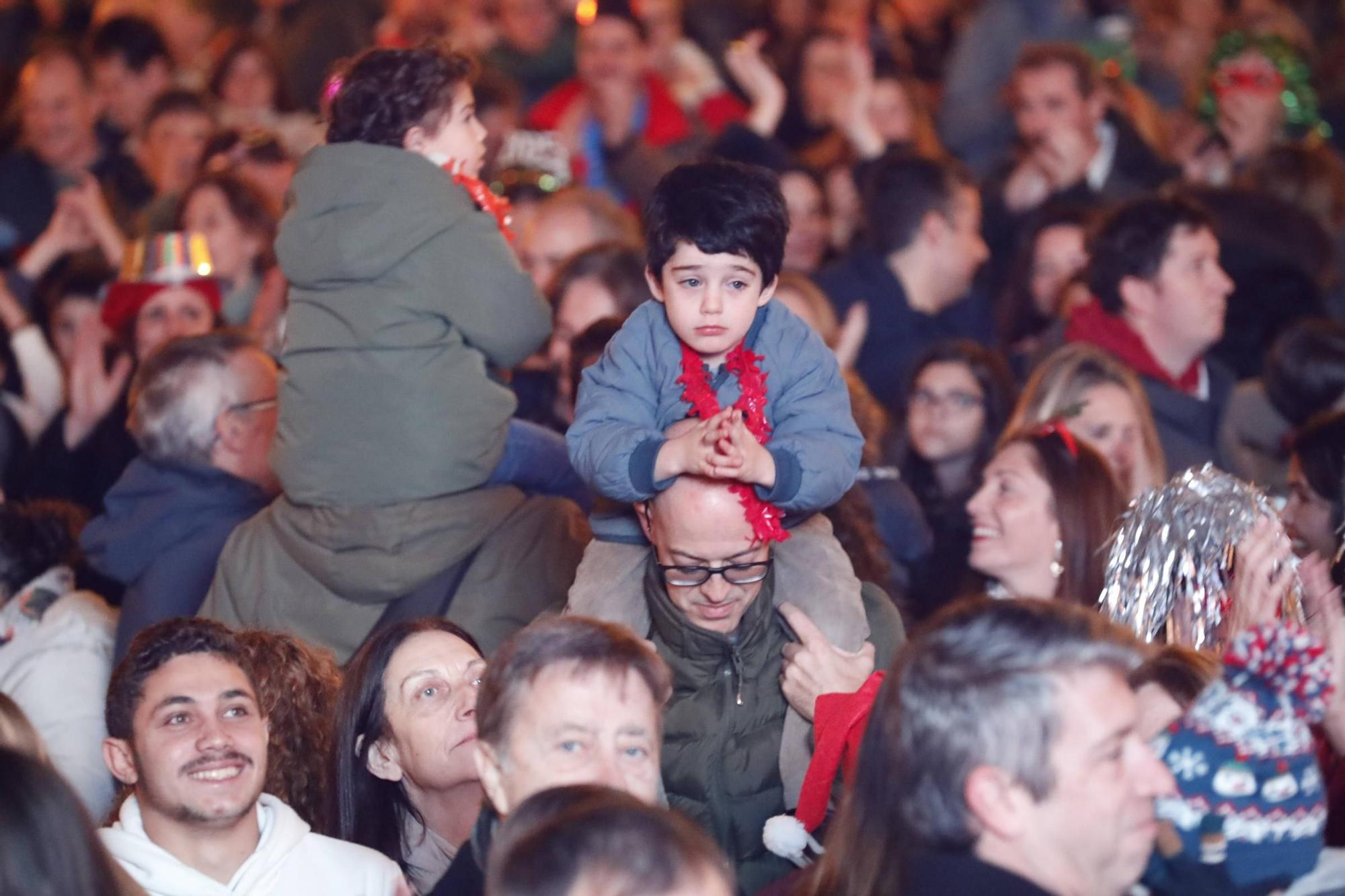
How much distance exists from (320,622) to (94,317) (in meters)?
2.33

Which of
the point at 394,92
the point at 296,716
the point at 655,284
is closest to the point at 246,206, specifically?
the point at 394,92

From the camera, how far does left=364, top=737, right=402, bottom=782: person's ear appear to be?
12.7 feet

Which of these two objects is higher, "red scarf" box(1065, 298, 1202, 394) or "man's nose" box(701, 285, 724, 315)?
"man's nose" box(701, 285, 724, 315)

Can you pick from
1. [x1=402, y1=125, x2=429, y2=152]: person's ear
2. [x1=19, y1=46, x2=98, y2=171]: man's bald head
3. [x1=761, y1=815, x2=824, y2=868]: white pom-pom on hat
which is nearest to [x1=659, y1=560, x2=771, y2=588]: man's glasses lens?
[x1=761, y1=815, x2=824, y2=868]: white pom-pom on hat

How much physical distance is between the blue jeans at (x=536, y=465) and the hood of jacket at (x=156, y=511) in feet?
2.59

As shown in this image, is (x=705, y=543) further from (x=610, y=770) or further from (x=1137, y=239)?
(x=1137, y=239)

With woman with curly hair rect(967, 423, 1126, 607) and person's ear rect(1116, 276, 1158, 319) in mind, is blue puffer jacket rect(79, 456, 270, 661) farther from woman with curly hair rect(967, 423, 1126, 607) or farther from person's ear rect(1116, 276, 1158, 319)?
person's ear rect(1116, 276, 1158, 319)

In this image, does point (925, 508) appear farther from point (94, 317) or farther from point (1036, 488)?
point (94, 317)

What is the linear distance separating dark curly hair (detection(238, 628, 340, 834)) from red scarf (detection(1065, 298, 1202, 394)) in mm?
2731

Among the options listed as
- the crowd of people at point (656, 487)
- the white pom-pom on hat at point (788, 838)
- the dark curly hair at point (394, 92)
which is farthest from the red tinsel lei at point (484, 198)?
the white pom-pom on hat at point (788, 838)

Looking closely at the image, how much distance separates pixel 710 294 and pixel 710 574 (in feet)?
1.69

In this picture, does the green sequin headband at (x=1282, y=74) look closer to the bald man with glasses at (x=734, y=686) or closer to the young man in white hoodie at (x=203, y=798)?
the bald man with glasses at (x=734, y=686)

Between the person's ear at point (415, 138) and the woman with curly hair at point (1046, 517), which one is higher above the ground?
the person's ear at point (415, 138)

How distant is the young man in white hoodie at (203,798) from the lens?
3492mm
